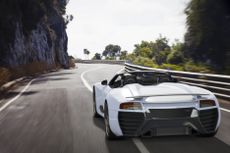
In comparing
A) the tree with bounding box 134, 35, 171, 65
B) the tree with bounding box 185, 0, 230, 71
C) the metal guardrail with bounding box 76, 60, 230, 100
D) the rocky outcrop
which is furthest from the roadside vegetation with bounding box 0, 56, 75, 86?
the tree with bounding box 134, 35, 171, 65

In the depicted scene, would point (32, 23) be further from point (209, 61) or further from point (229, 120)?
point (229, 120)

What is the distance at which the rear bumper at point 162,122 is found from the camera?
6.68 meters

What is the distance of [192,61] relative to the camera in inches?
1055

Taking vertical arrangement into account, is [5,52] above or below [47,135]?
below

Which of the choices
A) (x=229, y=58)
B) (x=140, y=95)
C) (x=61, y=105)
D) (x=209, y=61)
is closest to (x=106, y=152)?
(x=140, y=95)

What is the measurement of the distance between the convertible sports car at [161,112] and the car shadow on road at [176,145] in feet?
0.54

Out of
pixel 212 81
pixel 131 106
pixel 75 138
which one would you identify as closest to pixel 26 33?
pixel 212 81

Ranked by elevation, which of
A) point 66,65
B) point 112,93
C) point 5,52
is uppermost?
point 112,93

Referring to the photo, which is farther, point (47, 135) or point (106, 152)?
point (47, 135)

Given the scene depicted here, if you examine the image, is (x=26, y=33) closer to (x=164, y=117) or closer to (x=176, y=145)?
(x=176, y=145)

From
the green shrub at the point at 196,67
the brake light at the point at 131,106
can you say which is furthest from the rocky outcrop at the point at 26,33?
the brake light at the point at 131,106

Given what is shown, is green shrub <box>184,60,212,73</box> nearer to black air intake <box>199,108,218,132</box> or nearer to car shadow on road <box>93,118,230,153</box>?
car shadow on road <box>93,118,230,153</box>

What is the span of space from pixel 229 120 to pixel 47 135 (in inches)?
163

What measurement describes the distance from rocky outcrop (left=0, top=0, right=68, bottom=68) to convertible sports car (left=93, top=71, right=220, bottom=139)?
86.4 ft
